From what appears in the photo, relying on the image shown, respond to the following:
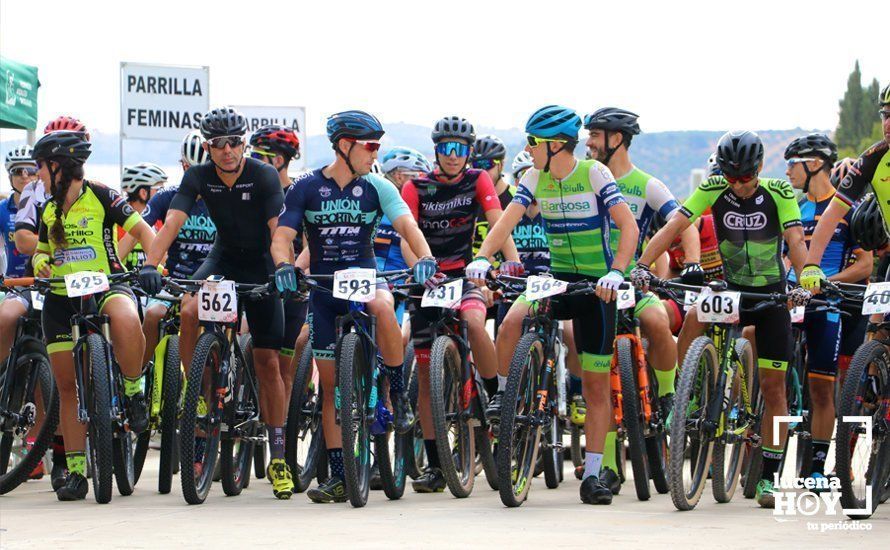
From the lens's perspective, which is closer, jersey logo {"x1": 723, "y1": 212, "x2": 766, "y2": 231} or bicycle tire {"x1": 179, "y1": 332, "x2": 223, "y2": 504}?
bicycle tire {"x1": 179, "y1": 332, "x2": 223, "y2": 504}

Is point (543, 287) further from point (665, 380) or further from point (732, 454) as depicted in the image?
point (732, 454)

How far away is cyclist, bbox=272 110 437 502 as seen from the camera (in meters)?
9.61

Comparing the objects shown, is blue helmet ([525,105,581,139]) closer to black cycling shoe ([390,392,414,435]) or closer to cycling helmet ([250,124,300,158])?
black cycling shoe ([390,392,414,435])

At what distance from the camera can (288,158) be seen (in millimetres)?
11953

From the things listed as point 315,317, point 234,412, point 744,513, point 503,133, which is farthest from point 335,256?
point 503,133

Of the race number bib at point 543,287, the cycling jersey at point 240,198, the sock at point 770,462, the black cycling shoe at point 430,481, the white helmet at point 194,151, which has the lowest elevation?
the black cycling shoe at point 430,481

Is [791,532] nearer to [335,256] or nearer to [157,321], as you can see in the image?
[335,256]

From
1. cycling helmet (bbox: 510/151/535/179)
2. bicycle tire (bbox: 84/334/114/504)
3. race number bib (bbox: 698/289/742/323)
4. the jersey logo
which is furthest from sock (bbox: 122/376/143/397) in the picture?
cycling helmet (bbox: 510/151/535/179)

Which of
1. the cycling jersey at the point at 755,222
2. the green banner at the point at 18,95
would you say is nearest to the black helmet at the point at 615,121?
the cycling jersey at the point at 755,222

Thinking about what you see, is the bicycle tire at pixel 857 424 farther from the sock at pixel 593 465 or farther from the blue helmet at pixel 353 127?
the blue helmet at pixel 353 127

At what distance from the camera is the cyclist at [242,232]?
10.2 meters

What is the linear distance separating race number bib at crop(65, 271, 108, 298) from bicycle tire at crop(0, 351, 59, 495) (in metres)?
1.00

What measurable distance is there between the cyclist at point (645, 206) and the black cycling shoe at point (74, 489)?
3.37 meters

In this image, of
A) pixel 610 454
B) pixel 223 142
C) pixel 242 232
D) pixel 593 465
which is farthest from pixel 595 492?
pixel 223 142
